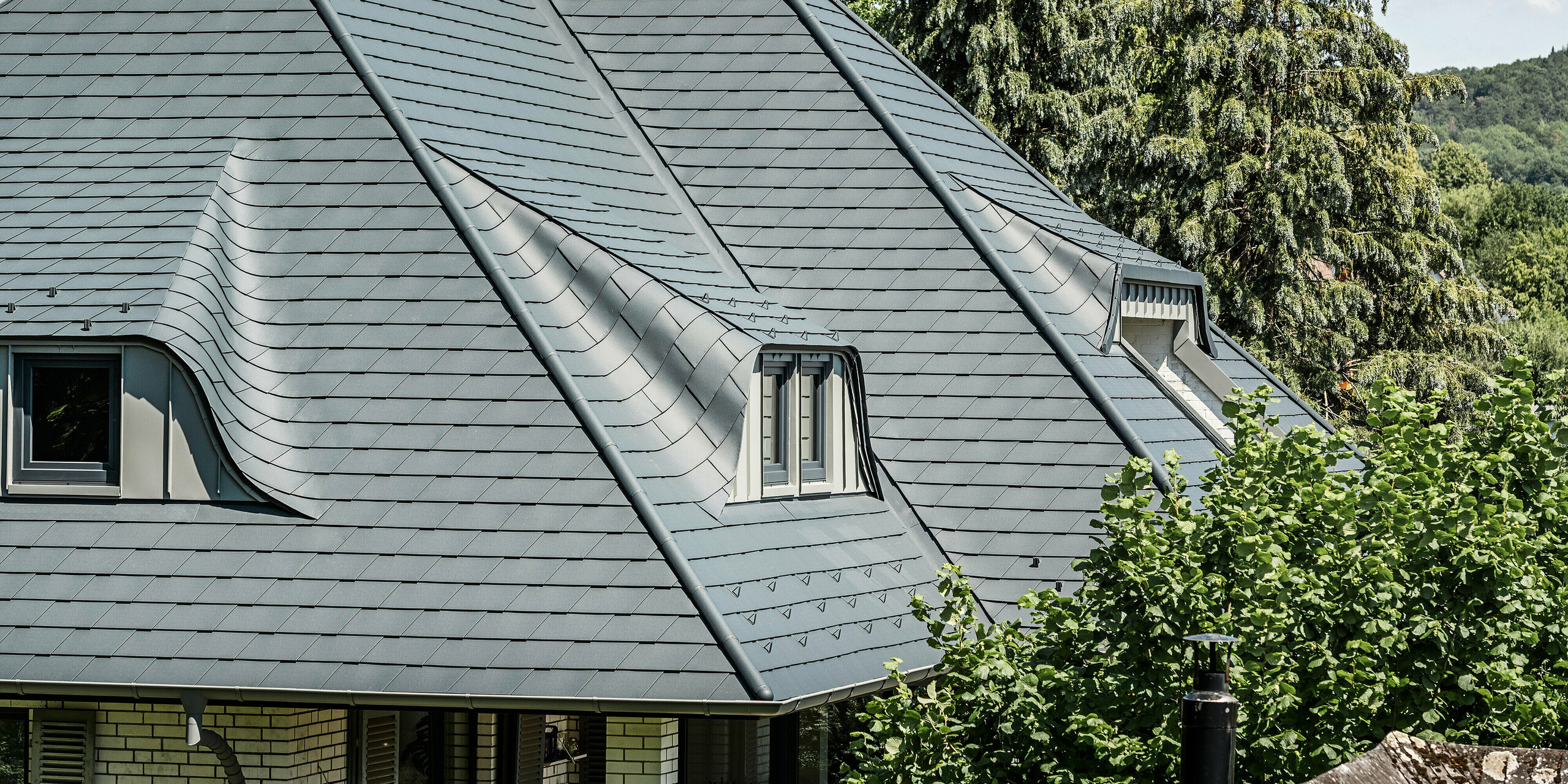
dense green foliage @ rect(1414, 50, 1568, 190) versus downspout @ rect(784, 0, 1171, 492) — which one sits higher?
dense green foliage @ rect(1414, 50, 1568, 190)

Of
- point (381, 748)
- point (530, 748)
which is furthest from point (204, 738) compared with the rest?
point (530, 748)

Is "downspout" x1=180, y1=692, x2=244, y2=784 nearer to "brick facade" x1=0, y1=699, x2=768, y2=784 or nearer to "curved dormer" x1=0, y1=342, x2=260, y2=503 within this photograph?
"brick facade" x1=0, y1=699, x2=768, y2=784

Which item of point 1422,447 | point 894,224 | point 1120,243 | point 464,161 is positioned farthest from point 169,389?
point 1120,243

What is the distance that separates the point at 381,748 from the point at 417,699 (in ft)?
6.17

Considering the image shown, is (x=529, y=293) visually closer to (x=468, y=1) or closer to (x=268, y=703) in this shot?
(x=268, y=703)

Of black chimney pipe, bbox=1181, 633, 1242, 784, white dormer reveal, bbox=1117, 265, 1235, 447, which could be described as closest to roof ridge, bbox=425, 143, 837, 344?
white dormer reveal, bbox=1117, 265, 1235, 447

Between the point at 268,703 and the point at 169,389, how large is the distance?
101 inches

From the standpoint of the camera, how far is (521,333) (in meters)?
11.9

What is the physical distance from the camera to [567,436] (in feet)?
37.2

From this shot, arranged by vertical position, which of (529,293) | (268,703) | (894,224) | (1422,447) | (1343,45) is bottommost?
(268,703)

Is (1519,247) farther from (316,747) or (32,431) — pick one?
(32,431)

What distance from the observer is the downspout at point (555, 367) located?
10172mm

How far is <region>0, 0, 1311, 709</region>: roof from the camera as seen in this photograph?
1063cm

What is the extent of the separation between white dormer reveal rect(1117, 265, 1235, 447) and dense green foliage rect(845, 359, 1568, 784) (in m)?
8.07
